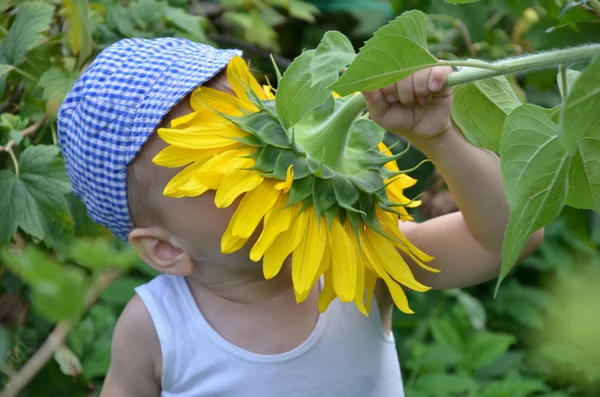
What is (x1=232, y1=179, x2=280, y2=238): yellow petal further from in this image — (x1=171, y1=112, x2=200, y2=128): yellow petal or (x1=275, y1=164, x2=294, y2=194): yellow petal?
(x1=171, y1=112, x2=200, y2=128): yellow petal

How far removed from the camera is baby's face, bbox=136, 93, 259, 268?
904mm

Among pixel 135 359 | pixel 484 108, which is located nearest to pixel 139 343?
pixel 135 359

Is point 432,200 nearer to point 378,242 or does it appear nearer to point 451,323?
point 451,323

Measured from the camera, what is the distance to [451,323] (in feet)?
5.47

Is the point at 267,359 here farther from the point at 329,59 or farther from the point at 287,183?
the point at 329,59

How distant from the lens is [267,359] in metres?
0.98

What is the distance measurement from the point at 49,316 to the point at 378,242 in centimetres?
62

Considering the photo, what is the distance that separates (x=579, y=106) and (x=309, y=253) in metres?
0.36

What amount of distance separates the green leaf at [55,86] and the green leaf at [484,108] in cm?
59

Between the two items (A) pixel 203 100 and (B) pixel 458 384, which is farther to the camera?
(B) pixel 458 384

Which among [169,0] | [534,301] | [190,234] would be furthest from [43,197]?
[534,301]

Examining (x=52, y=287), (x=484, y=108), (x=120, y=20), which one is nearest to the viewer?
(x=52, y=287)

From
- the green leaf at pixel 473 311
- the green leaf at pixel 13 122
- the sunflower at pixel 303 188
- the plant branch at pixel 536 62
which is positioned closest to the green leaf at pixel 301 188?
the sunflower at pixel 303 188

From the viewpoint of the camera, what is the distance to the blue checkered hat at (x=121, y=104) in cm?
89
